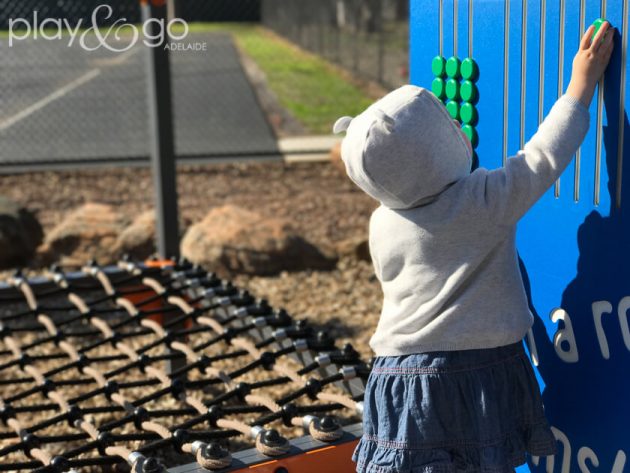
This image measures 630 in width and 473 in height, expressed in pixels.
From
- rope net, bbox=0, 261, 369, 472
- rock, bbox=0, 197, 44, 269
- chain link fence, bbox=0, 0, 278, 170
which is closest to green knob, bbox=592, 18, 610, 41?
rope net, bbox=0, 261, 369, 472

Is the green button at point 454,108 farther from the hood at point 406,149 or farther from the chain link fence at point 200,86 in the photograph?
the chain link fence at point 200,86

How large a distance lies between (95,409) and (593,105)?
1.49 m

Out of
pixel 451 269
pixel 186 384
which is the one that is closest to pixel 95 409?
pixel 186 384

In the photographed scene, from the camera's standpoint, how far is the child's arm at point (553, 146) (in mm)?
1658

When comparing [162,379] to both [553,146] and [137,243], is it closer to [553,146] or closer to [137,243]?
[553,146]

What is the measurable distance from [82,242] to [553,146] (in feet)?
13.1

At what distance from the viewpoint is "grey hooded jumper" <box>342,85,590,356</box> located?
1681mm

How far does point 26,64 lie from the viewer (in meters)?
18.5

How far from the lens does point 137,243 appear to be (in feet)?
16.9

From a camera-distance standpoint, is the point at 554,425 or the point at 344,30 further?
the point at 344,30

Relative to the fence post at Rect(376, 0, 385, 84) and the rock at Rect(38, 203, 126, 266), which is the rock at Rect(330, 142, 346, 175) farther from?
Answer: the fence post at Rect(376, 0, 385, 84)

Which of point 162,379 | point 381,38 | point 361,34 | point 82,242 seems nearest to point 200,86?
point 361,34

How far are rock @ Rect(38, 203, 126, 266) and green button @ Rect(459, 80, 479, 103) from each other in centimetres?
332

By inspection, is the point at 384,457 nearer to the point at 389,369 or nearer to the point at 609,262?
the point at 389,369
